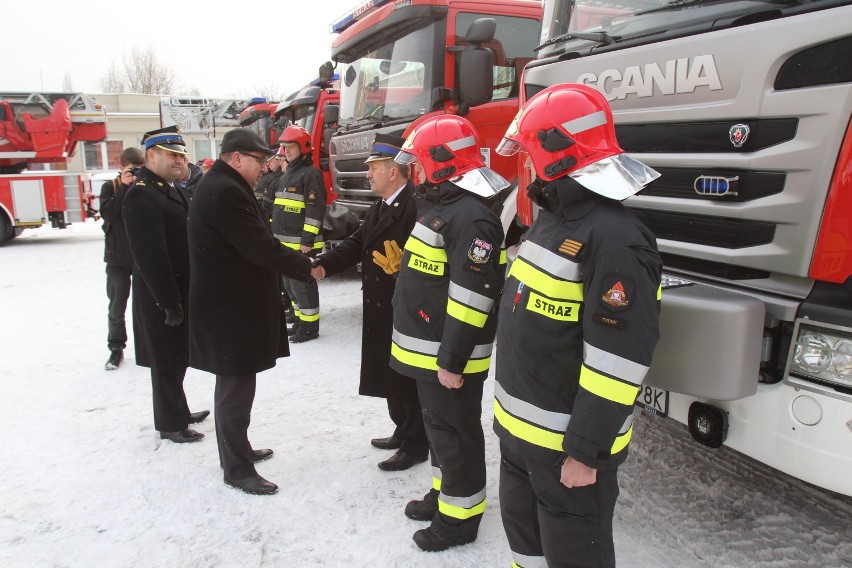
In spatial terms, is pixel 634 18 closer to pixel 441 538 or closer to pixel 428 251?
pixel 428 251

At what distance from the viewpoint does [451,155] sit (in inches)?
107

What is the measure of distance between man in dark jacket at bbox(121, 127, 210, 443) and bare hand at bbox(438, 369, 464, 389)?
79.0 inches

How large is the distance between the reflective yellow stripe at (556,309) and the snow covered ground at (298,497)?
4.50 ft

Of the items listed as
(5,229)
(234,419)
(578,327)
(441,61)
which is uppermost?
(441,61)

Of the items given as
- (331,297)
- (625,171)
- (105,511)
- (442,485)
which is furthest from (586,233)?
(331,297)

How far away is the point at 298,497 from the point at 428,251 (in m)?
1.60

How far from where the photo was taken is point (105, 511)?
321 centimetres

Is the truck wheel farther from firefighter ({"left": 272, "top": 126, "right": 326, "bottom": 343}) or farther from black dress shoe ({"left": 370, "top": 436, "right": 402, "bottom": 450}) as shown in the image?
black dress shoe ({"left": 370, "top": 436, "right": 402, "bottom": 450})

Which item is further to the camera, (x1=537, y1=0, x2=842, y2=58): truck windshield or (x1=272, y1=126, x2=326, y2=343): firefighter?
(x1=272, y1=126, x2=326, y2=343): firefighter

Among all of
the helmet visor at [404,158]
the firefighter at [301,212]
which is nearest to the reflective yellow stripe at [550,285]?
the helmet visor at [404,158]

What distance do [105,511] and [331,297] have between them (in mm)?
5152

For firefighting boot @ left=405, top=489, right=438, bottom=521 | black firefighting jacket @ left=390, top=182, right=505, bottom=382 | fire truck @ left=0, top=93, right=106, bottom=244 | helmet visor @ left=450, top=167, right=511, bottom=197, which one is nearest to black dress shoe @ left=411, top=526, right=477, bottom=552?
firefighting boot @ left=405, top=489, right=438, bottom=521

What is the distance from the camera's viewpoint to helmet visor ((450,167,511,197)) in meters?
2.65

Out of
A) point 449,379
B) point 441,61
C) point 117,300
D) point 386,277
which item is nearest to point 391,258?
point 386,277
